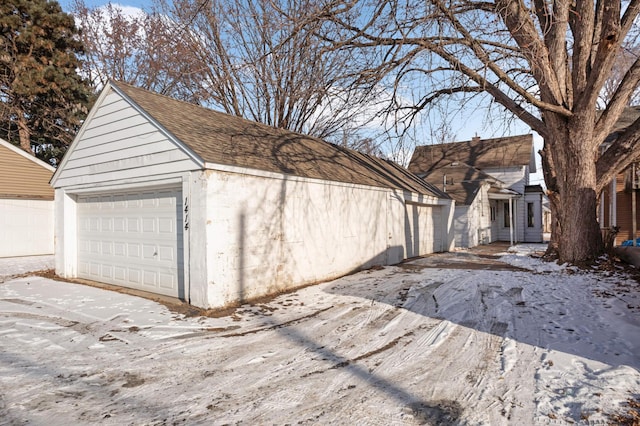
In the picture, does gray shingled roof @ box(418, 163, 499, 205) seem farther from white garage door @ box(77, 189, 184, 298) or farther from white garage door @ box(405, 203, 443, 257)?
white garage door @ box(77, 189, 184, 298)

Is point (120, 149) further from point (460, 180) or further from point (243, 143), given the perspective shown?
point (460, 180)

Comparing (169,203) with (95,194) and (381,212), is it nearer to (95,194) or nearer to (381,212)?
(95,194)

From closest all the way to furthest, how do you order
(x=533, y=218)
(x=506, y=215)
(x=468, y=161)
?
(x=533, y=218) < (x=506, y=215) < (x=468, y=161)

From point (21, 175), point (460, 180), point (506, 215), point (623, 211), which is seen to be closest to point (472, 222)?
point (460, 180)

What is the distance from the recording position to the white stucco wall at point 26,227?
14.6 metres

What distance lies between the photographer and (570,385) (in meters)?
3.46

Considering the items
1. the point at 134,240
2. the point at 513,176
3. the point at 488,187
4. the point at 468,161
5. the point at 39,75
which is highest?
the point at 39,75

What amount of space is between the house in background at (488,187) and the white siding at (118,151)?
14.7 meters

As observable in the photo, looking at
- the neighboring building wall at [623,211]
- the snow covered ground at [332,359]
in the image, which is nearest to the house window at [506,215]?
the neighboring building wall at [623,211]

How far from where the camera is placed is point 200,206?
643cm

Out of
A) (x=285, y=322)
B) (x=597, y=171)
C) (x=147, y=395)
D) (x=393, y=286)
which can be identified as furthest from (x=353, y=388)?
(x=597, y=171)

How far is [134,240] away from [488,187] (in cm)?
1787

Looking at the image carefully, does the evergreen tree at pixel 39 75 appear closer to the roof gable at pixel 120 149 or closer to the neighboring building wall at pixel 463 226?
the roof gable at pixel 120 149

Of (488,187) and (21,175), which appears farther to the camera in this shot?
(488,187)
